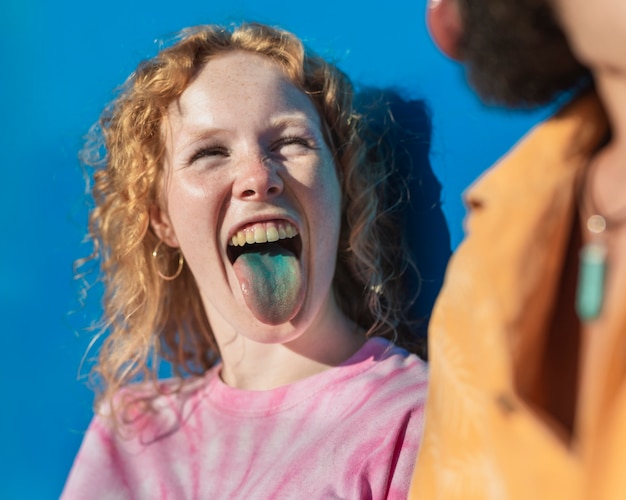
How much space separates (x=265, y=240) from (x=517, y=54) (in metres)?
0.63

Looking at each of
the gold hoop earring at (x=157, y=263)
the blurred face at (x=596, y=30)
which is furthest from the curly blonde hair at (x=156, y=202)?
the blurred face at (x=596, y=30)

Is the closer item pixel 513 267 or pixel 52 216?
pixel 513 267

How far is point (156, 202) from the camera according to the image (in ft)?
4.96

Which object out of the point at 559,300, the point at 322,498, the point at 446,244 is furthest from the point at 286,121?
the point at 559,300

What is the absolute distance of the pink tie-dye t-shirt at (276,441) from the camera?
128 centimetres

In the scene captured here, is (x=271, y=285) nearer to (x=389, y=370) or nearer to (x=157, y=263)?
(x=389, y=370)

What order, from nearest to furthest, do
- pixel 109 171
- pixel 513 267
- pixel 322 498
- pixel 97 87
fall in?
pixel 513 267 < pixel 322 498 < pixel 109 171 < pixel 97 87

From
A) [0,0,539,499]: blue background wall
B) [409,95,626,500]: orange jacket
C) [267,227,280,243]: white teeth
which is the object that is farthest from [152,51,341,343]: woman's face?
[409,95,626,500]: orange jacket

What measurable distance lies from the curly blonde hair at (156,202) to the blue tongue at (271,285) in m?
0.17

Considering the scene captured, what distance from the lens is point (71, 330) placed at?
1.74 m

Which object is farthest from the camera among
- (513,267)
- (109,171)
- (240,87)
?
(109,171)

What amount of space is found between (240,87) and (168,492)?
24.6 inches

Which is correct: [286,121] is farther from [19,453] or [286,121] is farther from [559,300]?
[19,453]

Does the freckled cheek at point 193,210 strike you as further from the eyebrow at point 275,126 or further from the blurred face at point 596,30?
the blurred face at point 596,30
